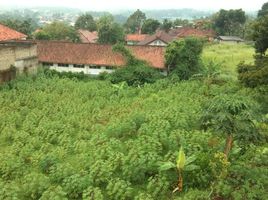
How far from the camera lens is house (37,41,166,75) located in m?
31.1

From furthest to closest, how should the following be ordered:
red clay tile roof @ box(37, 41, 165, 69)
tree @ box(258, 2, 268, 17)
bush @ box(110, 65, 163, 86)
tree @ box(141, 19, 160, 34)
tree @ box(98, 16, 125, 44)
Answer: tree @ box(141, 19, 160, 34)
tree @ box(258, 2, 268, 17)
tree @ box(98, 16, 125, 44)
red clay tile roof @ box(37, 41, 165, 69)
bush @ box(110, 65, 163, 86)

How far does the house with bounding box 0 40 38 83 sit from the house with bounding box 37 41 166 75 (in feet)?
4.96

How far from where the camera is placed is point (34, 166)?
1480cm

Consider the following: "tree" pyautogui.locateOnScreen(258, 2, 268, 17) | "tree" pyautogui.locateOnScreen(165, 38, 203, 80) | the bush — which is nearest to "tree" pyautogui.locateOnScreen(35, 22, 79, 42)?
the bush

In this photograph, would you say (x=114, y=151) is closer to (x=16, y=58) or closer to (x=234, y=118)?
(x=234, y=118)

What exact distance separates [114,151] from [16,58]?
52.4 ft

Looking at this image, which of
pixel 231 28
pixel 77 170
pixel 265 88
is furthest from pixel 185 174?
pixel 231 28

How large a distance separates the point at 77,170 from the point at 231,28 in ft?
196

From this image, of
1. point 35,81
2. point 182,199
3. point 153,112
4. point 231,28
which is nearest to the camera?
point 182,199

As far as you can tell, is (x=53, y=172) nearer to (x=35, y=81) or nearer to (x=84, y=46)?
(x=35, y=81)

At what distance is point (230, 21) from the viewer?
69062mm

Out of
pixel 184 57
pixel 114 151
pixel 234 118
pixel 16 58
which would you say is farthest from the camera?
pixel 184 57

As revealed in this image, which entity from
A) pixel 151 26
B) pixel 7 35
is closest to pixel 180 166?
pixel 7 35

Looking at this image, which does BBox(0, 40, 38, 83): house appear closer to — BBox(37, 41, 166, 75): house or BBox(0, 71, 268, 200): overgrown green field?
BBox(37, 41, 166, 75): house
